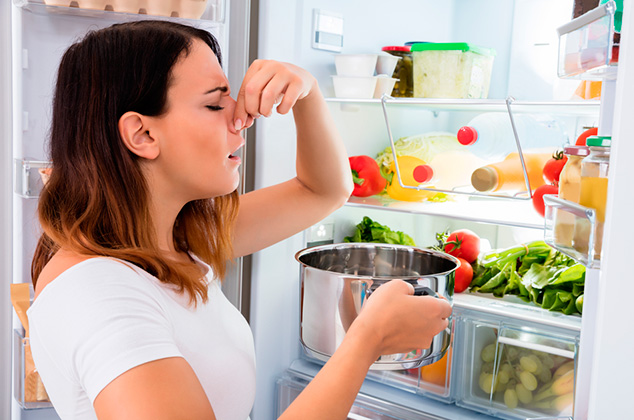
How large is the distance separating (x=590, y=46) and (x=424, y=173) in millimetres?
1008

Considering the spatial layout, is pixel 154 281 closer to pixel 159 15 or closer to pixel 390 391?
pixel 159 15

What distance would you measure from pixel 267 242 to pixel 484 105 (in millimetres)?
669

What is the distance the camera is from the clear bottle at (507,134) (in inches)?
68.2

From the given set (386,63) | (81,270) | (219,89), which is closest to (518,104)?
(386,63)

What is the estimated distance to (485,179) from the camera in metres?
1.64

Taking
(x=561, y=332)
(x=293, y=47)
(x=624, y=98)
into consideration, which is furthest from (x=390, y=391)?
(x=624, y=98)

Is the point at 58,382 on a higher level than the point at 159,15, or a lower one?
lower

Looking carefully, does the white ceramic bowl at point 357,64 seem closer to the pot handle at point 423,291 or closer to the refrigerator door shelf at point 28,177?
the refrigerator door shelf at point 28,177

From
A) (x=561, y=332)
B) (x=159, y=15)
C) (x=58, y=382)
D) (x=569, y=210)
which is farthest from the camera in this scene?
(x=561, y=332)

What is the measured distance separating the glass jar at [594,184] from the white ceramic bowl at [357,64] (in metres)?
1.09

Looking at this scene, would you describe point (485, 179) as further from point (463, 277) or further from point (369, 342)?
point (369, 342)

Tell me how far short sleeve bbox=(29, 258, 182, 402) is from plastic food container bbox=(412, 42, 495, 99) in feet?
3.77

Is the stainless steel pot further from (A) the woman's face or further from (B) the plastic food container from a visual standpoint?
(B) the plastic food container

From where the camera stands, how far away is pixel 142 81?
907 mm
